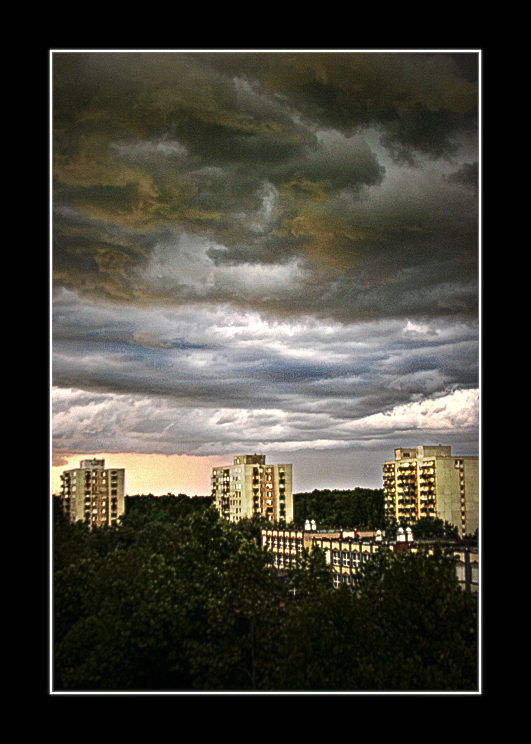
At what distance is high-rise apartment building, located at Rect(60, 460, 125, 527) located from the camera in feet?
17.7

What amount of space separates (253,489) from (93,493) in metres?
1.54

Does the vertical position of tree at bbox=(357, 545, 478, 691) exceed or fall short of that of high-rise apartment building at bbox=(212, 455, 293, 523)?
it falls short

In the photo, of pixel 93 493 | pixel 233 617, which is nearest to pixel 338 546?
pixel 233 617

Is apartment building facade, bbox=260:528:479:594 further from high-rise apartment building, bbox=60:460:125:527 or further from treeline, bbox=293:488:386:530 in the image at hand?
high-rise apartment building, bbox=60:460:125:527

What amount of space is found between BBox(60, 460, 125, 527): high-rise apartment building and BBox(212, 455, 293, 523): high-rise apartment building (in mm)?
971

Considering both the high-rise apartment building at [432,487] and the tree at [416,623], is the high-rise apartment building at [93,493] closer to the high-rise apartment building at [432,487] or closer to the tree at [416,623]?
the tree at [416,623]

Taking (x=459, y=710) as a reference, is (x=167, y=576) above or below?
above

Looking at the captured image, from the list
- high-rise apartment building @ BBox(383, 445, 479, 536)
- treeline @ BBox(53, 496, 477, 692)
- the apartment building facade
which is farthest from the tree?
high-rise apartment building @ BBox(383, 445, 479, 536)

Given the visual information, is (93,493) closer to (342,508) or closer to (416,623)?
(342,508)

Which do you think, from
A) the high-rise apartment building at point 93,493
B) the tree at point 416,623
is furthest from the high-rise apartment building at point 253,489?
the tree at point 416,623
